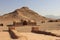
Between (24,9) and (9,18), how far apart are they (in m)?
15.6

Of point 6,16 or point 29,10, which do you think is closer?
point 6,16

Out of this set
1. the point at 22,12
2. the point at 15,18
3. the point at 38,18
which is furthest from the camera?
the point at 22,12

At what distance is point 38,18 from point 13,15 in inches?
539

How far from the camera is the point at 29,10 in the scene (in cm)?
10894

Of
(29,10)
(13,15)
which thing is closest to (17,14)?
(13,15)

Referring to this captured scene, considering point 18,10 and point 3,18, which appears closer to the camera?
point 3,18

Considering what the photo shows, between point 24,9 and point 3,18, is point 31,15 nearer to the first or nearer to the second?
point 24,9

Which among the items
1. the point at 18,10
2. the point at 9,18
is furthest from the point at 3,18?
the point at 18,10

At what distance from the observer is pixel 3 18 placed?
96688 millimetres

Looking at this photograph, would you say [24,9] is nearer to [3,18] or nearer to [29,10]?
[29,10]

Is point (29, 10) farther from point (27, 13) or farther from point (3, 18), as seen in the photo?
point (3, 18)

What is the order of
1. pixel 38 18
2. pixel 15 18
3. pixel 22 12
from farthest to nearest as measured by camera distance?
pixel 22 12
pixel 38 18
pixel 15 18

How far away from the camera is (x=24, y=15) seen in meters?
106

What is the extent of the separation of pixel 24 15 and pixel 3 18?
14054mm
